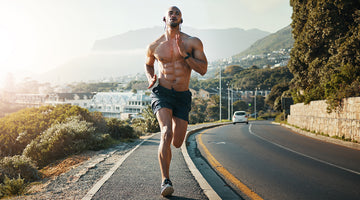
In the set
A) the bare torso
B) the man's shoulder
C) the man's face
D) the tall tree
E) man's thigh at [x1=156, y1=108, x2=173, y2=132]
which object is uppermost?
the tall tree

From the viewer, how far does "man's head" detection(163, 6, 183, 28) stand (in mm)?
4258

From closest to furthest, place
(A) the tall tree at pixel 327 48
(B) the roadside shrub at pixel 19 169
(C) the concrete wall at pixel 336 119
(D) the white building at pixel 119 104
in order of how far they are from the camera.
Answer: (B) the roadside shrub at pixel 19 169 < (C) the concrete wall at pixel 336 119 < (A) the tall tree at pixel 327 48 < (D) the white building at pixel 119 104

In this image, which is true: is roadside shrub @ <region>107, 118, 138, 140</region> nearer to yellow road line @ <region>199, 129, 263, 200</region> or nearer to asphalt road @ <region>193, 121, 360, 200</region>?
asphalt road @ <region>193, 121, 360, 200</region>

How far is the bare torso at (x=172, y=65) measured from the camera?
4305 mm

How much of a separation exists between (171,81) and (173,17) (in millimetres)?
833

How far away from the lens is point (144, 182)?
5059 millimetres

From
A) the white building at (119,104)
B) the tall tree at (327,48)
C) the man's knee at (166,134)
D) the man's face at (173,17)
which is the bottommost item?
the white building at (119,104)

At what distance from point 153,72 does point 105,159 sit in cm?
400

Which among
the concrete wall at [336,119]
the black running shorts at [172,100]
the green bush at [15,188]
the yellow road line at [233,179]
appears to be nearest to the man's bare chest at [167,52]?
the black running shorts at [172,100]

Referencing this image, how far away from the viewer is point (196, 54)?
13.8 ft

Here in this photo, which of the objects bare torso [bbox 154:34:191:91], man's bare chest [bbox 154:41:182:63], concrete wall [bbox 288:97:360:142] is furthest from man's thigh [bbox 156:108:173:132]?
concrete wall [bbox 288:97:360:142]

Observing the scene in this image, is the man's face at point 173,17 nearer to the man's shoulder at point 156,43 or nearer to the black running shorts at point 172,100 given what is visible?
the man's shoulder at point 156,43

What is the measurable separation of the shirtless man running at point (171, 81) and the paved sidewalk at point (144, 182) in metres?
0.40

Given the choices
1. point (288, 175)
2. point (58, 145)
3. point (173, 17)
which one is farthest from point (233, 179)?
point (58, 145)
